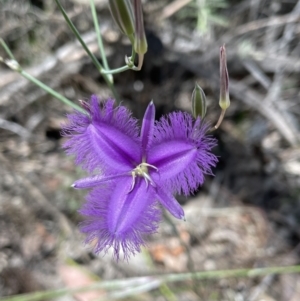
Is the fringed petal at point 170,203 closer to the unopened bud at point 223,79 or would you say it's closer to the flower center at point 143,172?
the flower center at point 143,172

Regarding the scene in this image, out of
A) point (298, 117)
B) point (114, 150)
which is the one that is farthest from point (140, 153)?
point (298, 117)

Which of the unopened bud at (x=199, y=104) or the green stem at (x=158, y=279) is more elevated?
the unopened bud at (x=199, y=104)

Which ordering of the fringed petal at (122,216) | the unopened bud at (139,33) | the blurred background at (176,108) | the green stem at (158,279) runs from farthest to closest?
the blurred background at (176,108), the green stem at (158,279), the fringed petal at (122,216), the unopened bud at (139,33)

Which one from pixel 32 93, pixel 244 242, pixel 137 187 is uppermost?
pixel 137 187

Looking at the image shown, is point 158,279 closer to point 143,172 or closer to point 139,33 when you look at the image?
point 143,172

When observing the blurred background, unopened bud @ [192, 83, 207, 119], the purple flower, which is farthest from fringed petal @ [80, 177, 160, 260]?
the blurred background

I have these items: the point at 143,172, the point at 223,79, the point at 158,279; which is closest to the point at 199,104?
the point at 223,79

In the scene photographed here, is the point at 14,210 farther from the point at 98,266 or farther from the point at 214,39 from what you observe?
the point at 214,39

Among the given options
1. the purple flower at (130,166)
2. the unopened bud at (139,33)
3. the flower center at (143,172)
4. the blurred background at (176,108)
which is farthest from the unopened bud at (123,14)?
the blurred background at (176,108)
